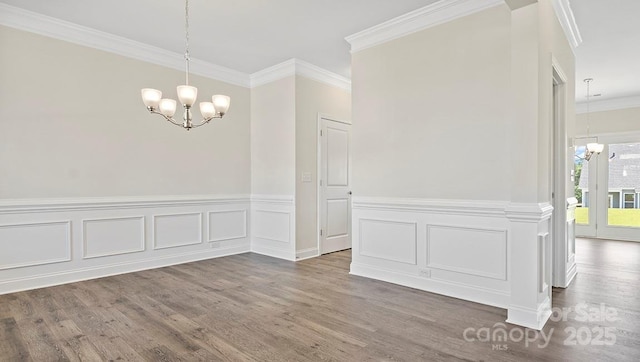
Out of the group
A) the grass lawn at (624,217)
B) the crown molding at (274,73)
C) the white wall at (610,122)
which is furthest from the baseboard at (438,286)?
the white wall at (610,122)

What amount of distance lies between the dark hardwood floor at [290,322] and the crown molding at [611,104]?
4.69 m

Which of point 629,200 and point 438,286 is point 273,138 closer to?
point 438,286

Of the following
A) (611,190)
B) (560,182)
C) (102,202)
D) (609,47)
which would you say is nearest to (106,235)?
(102,202)

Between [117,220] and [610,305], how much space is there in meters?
5.53

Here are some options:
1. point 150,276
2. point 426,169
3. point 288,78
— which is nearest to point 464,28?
point 426,169

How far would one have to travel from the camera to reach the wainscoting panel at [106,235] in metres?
3.75

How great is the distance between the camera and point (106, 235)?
435 centimetres

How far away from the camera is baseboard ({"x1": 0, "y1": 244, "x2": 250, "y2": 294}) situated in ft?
12.3

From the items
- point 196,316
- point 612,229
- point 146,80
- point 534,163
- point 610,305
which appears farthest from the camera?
point 612,229

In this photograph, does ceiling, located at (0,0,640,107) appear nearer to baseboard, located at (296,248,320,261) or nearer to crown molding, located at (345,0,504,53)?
crown molding, located at (345,0,504,53)

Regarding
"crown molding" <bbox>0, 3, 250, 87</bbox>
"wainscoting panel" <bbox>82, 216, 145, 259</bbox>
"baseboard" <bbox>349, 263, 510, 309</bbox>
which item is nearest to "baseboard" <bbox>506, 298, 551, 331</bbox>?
"baseboard" <bbox>349, 263, 510, 309</bbox>

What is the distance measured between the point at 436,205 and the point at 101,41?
448 cm

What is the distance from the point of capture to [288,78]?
5.30 meters

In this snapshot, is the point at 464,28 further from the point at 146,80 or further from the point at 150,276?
the point at 150,276
